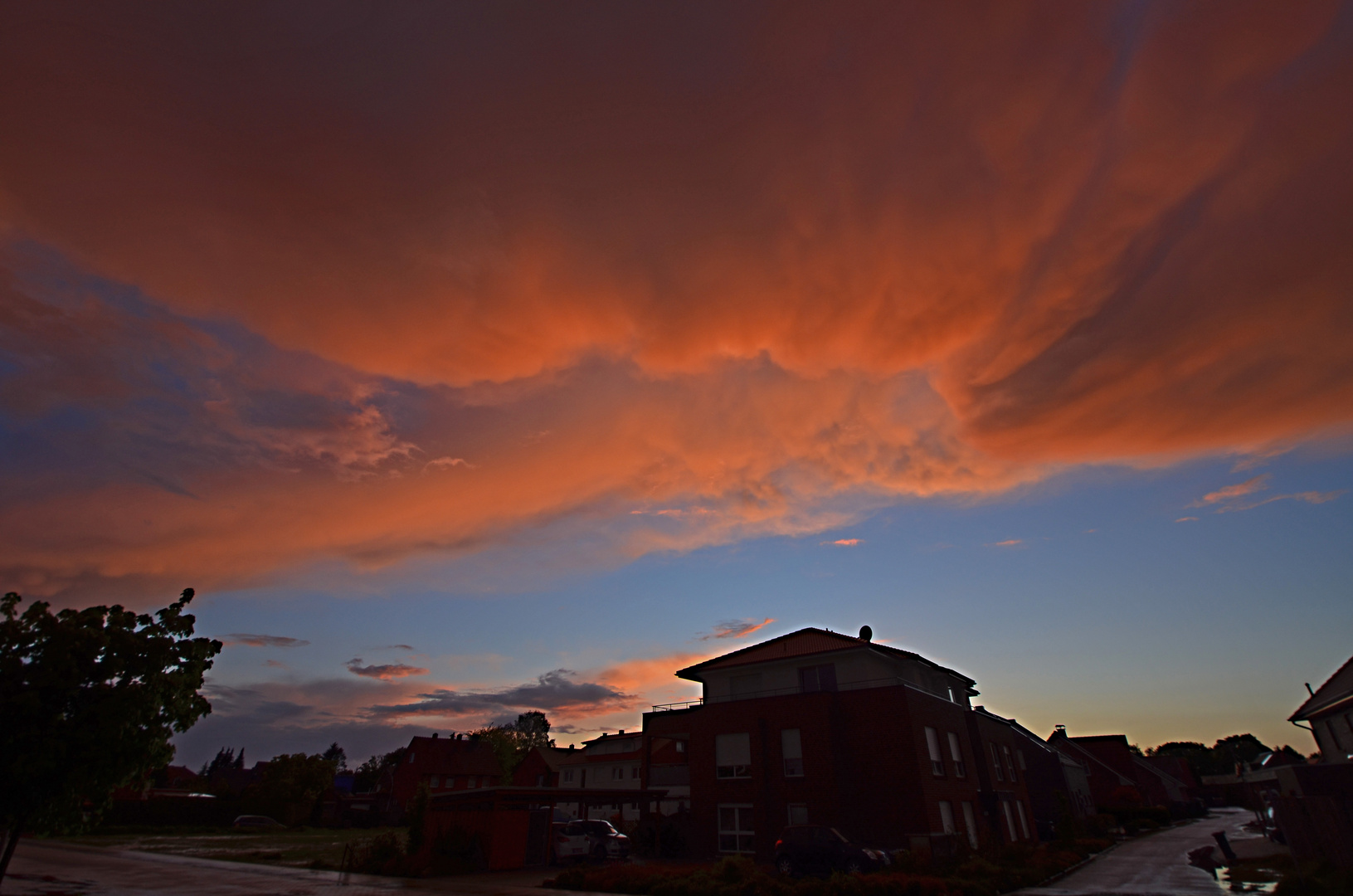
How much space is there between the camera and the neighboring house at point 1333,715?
102ft

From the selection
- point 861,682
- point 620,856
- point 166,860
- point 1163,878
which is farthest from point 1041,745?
point 166,860

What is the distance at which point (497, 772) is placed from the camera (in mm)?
81000

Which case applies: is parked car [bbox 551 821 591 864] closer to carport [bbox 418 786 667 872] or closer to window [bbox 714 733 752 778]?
carport [bbox 418 786 667 872]

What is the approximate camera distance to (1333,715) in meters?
33.0

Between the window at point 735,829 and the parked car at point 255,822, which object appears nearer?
the window at point 735,829

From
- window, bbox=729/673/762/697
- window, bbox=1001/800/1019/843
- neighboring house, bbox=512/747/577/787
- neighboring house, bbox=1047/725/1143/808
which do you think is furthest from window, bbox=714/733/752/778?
neighboring house, bbox=1047/725/1143/808

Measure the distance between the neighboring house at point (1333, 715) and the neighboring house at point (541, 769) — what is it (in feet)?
194

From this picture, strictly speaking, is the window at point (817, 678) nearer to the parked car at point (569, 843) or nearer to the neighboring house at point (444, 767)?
the parked car at point (569, 843)

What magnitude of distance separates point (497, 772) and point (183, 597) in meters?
79.4

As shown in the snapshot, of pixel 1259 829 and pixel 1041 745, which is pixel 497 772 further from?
pixel 1259 829

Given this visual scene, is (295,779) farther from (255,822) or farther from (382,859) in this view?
(382,859)

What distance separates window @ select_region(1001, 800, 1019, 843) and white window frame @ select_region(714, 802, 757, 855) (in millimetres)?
14732

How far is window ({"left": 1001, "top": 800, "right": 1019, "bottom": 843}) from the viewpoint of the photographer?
113ft

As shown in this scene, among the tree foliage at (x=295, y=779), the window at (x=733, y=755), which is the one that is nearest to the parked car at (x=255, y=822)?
the tree foliage at (x=295, y=779)
